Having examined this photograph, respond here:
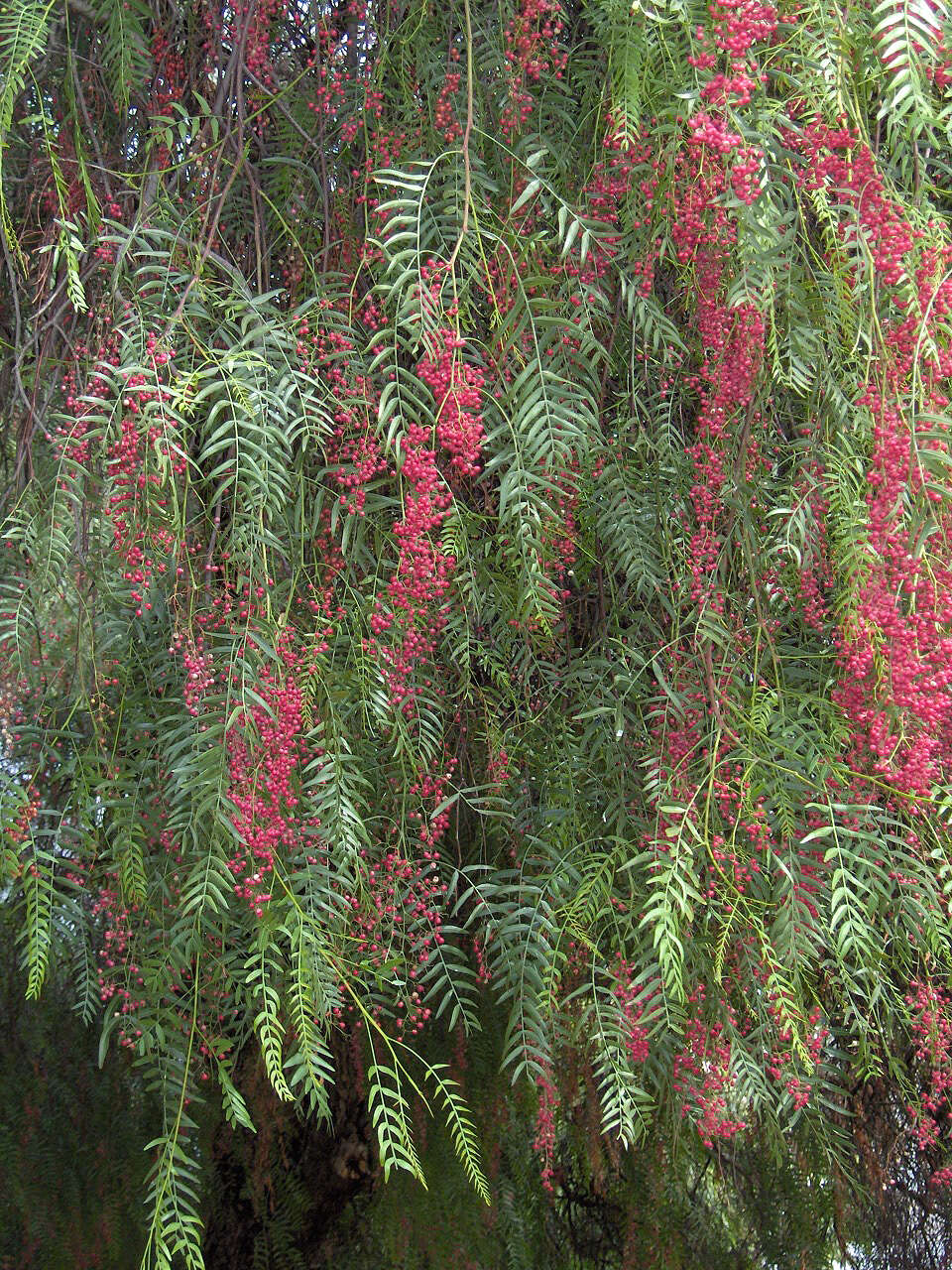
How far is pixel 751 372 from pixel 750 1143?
5.64ft

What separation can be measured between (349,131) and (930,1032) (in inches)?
51.6

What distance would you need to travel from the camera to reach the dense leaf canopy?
139 cm

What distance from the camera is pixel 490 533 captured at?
6.31ft

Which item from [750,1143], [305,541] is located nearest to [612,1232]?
[750,1143]

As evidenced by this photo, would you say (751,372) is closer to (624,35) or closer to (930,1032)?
(624,35)

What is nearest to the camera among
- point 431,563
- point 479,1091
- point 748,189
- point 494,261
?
point 748,189

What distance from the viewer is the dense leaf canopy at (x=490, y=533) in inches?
54.8

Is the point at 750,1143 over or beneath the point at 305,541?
beneath

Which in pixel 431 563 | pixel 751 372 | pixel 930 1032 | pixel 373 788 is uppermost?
pixel 751 372

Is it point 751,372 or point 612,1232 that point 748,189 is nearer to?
point 751,372

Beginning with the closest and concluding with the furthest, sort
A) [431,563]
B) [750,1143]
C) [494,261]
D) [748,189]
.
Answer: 1. [748,189]
2. [431,563]
3. [494,261]
4. [750,1143]

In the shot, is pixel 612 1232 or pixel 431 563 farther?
pixel 612 1232

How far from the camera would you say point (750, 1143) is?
2594 mm

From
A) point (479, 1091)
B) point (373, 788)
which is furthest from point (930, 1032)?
point (479, 1091)
